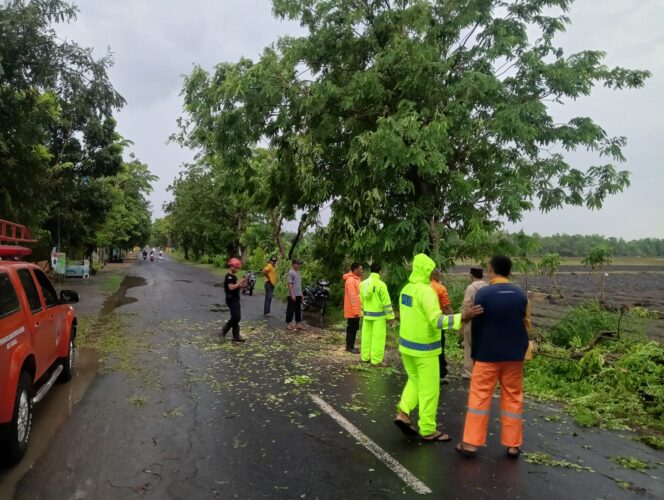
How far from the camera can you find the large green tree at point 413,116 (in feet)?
36.4

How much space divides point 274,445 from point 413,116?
757 cm

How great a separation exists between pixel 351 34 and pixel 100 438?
36.0ft

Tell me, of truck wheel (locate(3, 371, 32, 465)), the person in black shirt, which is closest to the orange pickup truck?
truck wheel (locate(3, 371, 32, 465))

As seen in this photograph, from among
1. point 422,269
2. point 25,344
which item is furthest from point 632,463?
point 25,344

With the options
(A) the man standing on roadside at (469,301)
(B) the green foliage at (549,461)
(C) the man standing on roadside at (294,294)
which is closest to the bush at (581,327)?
(A) the man standing on roadside at (469,301)

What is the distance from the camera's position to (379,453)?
4961 millimetres

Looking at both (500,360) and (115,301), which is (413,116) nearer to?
(500,360)

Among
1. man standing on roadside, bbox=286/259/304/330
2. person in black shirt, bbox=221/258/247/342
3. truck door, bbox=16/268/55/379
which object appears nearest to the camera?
truck door, bbox=16/268/55/379

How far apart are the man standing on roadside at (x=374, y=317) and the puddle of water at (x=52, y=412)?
181 inches

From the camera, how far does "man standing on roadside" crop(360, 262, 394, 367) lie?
916cm

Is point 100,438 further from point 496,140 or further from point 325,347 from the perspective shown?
point 496,140

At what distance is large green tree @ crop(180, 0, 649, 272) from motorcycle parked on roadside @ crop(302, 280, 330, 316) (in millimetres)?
4024

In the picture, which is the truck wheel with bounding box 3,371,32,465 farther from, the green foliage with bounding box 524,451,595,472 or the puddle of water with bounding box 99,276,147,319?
the puddle of water with bounding box 99,276,147,319

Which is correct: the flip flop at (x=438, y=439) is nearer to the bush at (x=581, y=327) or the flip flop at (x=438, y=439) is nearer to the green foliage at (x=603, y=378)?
the green foliage at (x=603, y=378)
